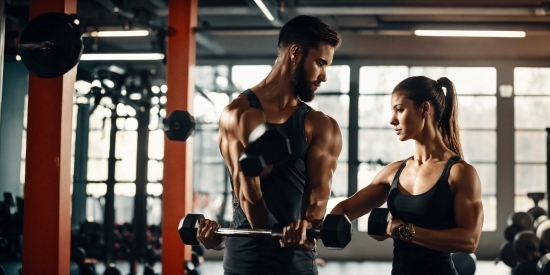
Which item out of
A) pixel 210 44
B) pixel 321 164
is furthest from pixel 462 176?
pixel 210 44

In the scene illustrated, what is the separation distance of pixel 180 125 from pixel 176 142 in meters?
0.59

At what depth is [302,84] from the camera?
185 centimetres

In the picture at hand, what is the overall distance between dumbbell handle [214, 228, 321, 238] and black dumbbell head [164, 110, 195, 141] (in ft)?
10.9

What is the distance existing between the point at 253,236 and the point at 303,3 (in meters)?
7.08

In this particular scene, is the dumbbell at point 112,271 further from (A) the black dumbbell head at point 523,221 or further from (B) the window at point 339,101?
(A) the black dumbbell head at point 523,221

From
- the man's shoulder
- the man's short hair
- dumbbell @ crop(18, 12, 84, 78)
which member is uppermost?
dumbbell @ crop(18, 12, 84, 78)

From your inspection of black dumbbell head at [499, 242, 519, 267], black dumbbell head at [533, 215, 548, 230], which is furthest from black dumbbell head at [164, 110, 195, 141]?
black dumbbell head at [533, 215, 548, 230]

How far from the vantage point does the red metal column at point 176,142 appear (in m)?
5.63

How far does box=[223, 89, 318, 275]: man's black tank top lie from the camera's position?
1793 millimetres

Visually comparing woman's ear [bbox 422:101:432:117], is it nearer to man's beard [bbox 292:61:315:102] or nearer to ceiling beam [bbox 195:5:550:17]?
man's beard [bbox 292:61:315:102]

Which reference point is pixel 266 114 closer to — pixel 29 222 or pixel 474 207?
pixel 474 207

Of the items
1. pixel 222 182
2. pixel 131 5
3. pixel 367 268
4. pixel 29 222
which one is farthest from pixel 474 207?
pixel 222 182

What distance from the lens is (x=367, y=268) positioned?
8469 millimetres

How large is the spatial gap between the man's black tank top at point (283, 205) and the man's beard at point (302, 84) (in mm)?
46
